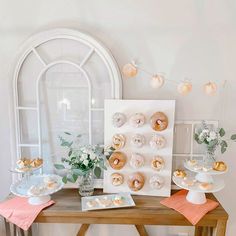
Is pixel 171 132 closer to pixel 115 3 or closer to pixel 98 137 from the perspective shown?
pixel 98 137

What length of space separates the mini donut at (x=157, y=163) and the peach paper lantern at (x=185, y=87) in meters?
0.43

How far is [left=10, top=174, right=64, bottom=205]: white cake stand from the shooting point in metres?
1.57

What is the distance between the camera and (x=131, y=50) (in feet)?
5.63

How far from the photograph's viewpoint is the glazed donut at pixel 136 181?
1699 millimetres

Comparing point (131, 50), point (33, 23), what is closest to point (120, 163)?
point (131, 50)

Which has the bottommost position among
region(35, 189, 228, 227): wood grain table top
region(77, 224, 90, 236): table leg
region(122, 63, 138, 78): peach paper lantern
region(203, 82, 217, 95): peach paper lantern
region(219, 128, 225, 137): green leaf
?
region(77, 224, 90, 236): table leg

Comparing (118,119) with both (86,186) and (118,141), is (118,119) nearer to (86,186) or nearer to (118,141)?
(118,141)

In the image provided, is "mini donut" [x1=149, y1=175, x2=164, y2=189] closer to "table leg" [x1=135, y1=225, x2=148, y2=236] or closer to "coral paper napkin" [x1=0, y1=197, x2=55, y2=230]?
"table leg" [x1=135, y1=225, x2=148, y2=236]

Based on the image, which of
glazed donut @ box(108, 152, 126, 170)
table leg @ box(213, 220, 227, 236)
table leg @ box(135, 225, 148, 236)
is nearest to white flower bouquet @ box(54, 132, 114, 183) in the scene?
glazed donut @ box(108, 152, 126, 170)

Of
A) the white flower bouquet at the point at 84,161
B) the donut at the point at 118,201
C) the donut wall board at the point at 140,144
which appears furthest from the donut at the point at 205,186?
the white flower bouquet at the point at 84,161

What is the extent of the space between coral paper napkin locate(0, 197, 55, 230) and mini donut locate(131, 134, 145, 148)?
2.01ft

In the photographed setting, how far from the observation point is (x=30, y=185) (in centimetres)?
167

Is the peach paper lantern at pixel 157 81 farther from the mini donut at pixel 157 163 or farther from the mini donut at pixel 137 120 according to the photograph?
the mini donut at pixel 157 163

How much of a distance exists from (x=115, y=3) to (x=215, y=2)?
24.0 inches
